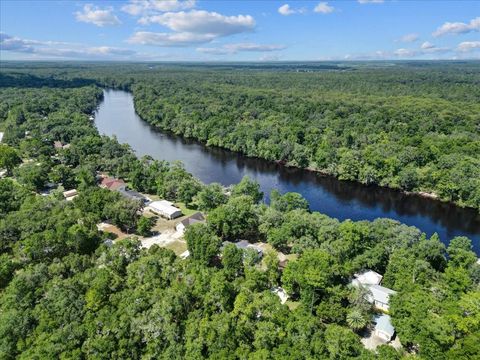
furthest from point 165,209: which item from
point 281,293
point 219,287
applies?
point 219,287

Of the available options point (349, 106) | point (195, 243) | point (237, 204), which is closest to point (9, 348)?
point (195, 243)

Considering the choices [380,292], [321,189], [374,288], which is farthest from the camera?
[321,189]

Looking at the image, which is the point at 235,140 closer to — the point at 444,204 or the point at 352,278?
the point at 444,204

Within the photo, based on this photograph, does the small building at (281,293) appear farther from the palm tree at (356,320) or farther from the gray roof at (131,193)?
A: the gray roof at (131,193)

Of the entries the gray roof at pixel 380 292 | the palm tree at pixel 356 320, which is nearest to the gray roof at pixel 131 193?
the gray roof at pixel 380 292

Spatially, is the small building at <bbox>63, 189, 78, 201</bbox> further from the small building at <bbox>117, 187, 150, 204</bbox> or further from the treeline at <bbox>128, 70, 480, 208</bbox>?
the treeline at <bbox>128, 70, 480, 208</bbox>

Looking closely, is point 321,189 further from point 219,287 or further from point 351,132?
point 219,287

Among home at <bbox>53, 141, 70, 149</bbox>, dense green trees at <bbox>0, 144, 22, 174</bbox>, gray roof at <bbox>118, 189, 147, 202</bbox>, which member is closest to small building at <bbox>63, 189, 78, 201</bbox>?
gray roof at <bbox>118, 189, 147, 202</bbox>
